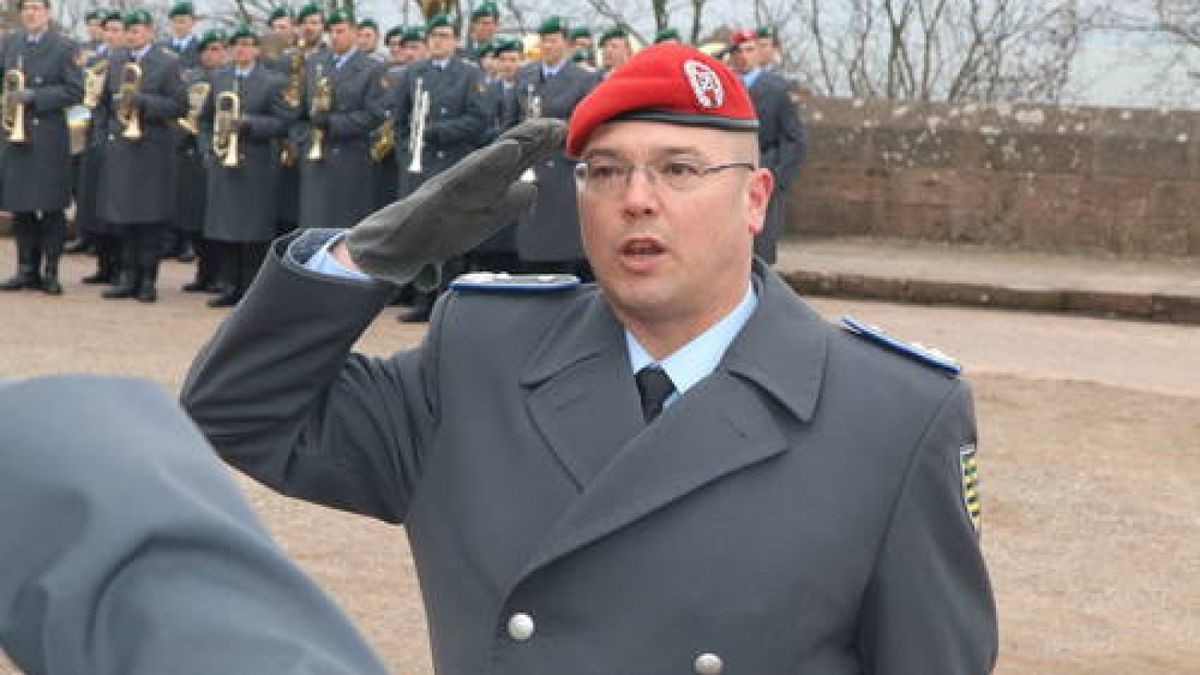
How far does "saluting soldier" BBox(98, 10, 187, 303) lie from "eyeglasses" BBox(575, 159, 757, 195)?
11225mm

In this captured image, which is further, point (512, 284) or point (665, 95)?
point (512, 284)

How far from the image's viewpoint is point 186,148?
15.2 metres

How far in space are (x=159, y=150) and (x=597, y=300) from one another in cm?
1155

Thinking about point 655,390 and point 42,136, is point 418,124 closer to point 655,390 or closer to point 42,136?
point 42,136

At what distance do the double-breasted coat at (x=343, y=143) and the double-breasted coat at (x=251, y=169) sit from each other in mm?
200

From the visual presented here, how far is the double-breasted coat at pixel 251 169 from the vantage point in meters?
13.9

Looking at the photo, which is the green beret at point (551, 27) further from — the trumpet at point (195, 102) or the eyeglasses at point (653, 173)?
the eyeglasses at point (653, 173)

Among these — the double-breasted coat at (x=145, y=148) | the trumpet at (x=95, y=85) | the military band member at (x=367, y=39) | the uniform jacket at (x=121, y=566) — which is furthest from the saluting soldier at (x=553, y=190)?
the uniform jacket at (x=121, y=566)

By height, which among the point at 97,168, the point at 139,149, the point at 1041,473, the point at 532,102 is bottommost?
the point at 1041,473

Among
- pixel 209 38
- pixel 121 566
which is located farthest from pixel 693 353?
pixel 209 38

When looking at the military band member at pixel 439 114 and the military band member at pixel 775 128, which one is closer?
the military band member at pixel 439 114

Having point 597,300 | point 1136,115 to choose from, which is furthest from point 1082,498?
point 1136,115

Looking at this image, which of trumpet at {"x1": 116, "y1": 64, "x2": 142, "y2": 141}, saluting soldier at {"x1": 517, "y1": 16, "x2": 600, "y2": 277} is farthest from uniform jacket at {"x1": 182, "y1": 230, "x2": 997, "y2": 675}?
trumpet at {"x1": 116, "y1": 64, "x2": 142, "y2": 141}

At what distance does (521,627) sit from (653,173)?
0.56m
